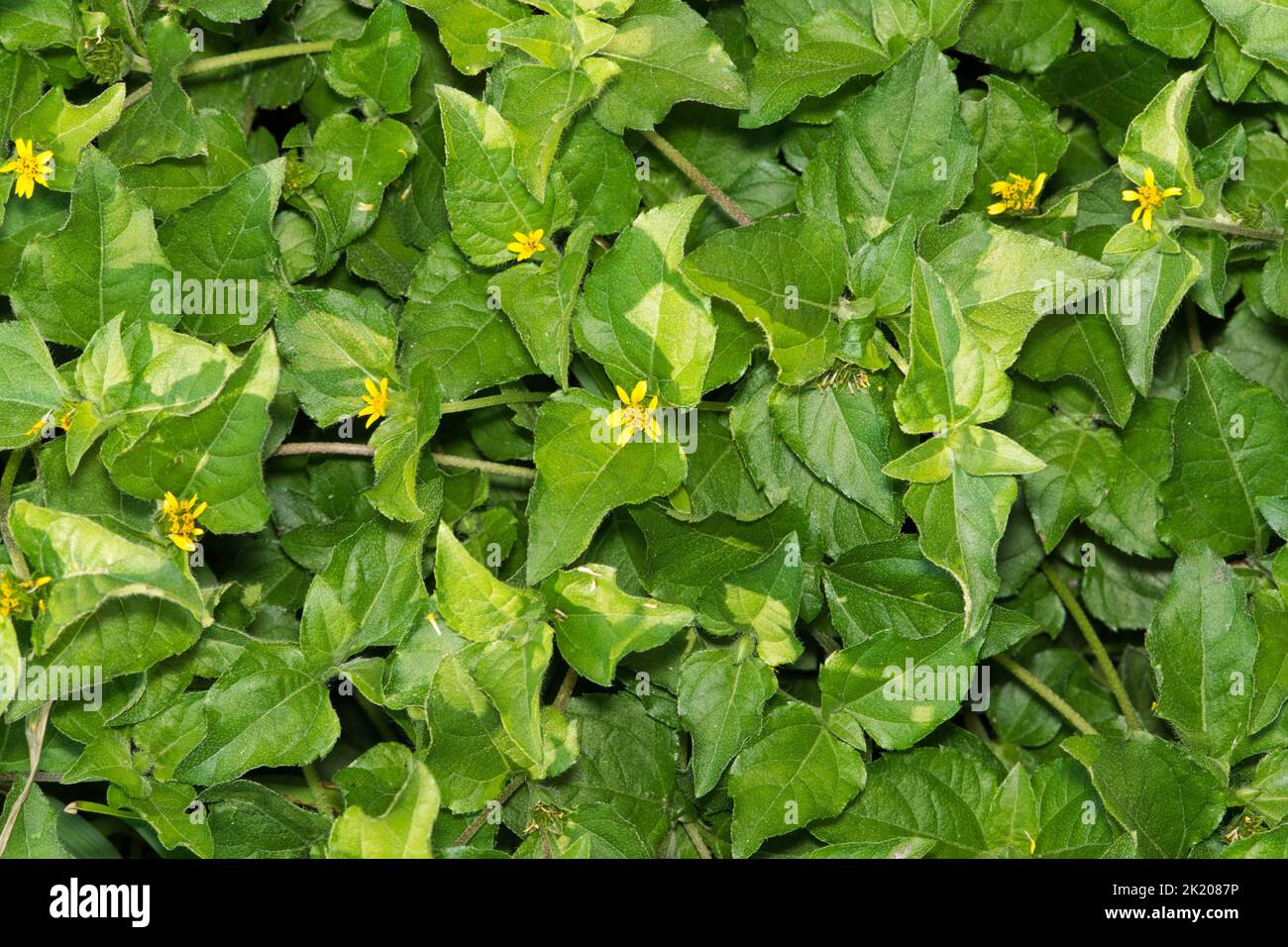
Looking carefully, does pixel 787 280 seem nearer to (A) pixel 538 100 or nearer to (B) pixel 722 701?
(A) pixel 538 100

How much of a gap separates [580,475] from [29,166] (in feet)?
3.50

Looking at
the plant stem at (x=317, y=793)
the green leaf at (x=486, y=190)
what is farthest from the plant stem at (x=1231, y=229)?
the plant stem at (x=317, y=793)

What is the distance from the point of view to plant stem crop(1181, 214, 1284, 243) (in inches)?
83.4

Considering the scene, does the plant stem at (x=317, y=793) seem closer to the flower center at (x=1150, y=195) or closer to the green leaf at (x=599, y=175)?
the green leaf at (x=599, y=175)

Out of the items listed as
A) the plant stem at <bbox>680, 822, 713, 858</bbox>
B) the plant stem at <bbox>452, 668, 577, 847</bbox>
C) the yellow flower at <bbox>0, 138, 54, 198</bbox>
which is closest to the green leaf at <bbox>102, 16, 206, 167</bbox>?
the yellow flower at <bbox>0, 138, 54, 198</bbox>

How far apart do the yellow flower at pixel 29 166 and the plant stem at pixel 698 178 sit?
1.01m

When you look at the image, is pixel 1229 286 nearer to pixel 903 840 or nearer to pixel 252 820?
pixel 903 840

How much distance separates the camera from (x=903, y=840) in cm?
208

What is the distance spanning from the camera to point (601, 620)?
192 cm

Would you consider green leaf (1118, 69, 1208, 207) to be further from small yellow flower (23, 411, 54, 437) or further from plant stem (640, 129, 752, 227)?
small yellow flower (23, 411, 54, 437)

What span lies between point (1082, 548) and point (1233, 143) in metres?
0.79

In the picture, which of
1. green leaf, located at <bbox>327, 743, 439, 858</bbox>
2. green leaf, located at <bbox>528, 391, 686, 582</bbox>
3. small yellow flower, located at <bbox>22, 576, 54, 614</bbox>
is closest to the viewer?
green leaf, located at <bbox>327, 743, 439, 858</bbox>

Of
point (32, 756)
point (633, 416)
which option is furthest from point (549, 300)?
point (32, 756)

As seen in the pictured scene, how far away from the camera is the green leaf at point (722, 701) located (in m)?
2.02
